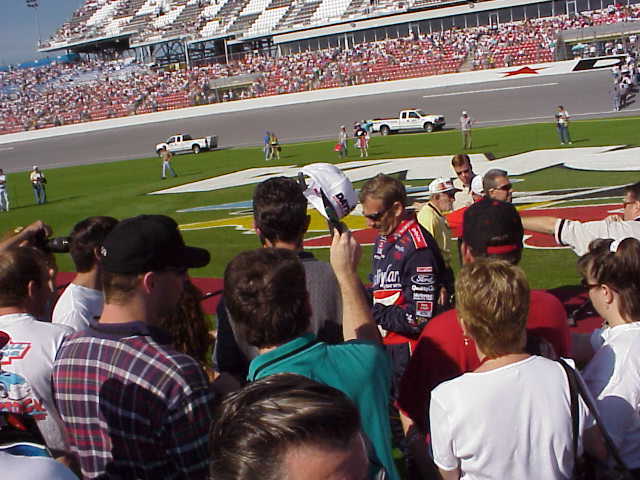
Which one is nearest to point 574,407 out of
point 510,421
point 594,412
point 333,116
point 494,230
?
point 594,412

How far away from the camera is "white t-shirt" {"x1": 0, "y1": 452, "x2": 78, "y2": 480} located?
1.91 metres

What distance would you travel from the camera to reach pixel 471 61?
173 ft

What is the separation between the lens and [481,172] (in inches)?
830

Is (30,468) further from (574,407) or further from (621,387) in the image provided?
(621,387)

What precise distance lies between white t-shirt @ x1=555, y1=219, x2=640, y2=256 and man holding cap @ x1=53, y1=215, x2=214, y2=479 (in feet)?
10.1

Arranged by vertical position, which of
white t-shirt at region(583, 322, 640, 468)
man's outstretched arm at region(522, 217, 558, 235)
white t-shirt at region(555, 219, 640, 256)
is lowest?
white t-shirt at region(583, 322, 640, 468)

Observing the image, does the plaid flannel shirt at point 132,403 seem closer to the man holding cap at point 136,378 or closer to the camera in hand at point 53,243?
the man holding cap at point 136,378

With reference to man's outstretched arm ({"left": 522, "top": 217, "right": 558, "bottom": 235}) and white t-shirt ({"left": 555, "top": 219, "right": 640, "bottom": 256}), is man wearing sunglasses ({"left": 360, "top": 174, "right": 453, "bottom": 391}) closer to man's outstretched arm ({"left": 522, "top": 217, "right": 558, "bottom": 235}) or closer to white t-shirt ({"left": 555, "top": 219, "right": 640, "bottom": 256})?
man's outstretched arm ({"left": 522, "top": 217, "right": 558, "bottom": 235})

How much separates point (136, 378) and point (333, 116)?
1836 inches

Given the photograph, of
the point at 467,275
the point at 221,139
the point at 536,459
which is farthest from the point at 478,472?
the point at 221,139

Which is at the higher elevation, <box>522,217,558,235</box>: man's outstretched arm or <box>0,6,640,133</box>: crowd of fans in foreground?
<box>0,6,640,133</box>: crowd of fans in foreground

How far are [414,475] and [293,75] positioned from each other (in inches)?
2297

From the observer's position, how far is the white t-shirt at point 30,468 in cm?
191

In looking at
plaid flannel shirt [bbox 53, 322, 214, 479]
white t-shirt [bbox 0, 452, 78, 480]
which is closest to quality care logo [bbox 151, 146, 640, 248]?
plaid flannel shirt [bbox 53, 322, 214, 479]
